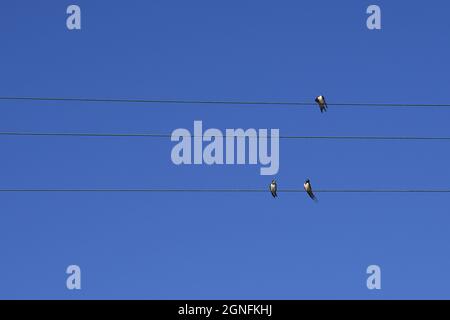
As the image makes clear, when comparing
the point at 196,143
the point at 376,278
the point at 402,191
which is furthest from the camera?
the point at 196,143

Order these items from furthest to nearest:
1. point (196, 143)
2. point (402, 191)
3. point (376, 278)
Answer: point (196, 143) < point (376, 278) < point (402, 191)

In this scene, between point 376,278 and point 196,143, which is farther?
point 196,143
